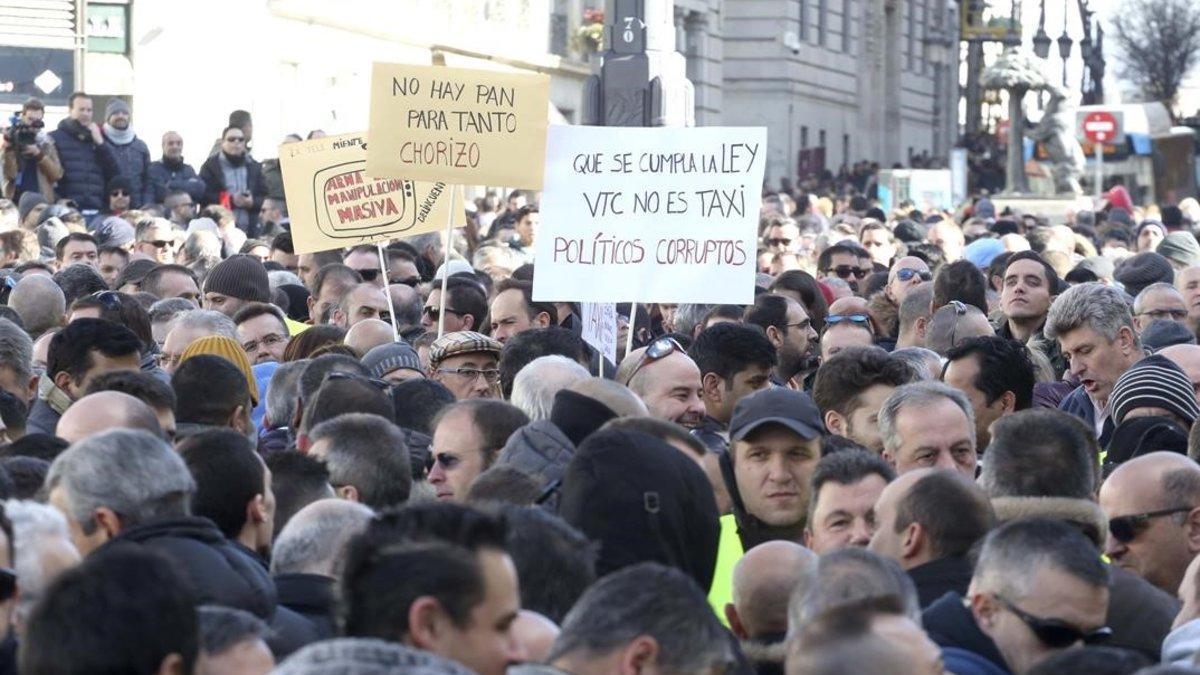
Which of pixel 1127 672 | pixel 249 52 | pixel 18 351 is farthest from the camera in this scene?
pixel 249 52

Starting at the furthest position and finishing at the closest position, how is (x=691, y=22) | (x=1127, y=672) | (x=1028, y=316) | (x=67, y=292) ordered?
(x=691, y=22) < (x=67, y=292) < (x=1028, y=316) < (x=1127, y=672)

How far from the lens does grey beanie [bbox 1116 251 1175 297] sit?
527 inches

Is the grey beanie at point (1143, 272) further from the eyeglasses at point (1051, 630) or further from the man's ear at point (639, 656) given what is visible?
the man's ear at point (639, 656)

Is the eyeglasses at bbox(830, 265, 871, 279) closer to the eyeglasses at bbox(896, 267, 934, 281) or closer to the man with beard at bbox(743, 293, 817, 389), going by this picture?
the eyeglasses at bbox(896, 267, 934, 281)

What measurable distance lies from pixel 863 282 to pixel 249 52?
16334 millimetres

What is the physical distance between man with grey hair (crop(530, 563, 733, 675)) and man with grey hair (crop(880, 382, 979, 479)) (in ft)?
9.20

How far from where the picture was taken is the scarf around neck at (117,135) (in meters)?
19.5

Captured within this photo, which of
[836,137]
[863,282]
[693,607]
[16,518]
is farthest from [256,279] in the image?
[836,137]

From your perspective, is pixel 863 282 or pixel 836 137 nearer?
pixel 863 282

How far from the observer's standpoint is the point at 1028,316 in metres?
11.1

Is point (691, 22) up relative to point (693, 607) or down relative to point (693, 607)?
up

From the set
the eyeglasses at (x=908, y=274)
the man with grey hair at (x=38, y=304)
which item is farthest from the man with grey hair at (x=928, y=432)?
the eyeglasses at (x=908, y=274)

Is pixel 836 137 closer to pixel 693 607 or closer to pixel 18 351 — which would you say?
pixel 18 351

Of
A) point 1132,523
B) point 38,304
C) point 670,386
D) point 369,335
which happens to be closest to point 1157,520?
point 1132,523
